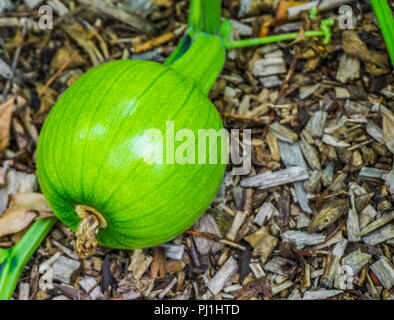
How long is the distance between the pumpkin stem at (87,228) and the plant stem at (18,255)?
1.24ft

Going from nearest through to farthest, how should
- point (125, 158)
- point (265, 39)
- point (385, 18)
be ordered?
point (125, 158), point (385, 18), point (265, 39)

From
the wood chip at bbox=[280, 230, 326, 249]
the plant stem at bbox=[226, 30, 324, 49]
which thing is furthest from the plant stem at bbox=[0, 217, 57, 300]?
the plant stem at bbox=[226, 30, 324, 49]

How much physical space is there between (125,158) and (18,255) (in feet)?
2.39

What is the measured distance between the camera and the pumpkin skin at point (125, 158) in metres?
1.28

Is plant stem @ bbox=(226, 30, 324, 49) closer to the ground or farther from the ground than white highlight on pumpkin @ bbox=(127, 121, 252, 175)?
farther from the ground

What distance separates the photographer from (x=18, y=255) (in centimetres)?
163

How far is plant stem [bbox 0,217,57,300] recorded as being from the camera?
1590mm

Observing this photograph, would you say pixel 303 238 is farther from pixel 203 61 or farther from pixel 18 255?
pixel 18 255

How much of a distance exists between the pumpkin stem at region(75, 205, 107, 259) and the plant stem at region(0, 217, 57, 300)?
1.24ft

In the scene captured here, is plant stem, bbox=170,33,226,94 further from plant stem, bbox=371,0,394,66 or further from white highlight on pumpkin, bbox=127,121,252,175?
plant stem, bbox=371,0,394,66

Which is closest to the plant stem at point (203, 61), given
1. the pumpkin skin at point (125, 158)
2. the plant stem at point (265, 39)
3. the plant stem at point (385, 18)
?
the plant stem at point (265, 39)

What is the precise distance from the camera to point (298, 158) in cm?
179

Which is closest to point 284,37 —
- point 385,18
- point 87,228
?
point 385,18
